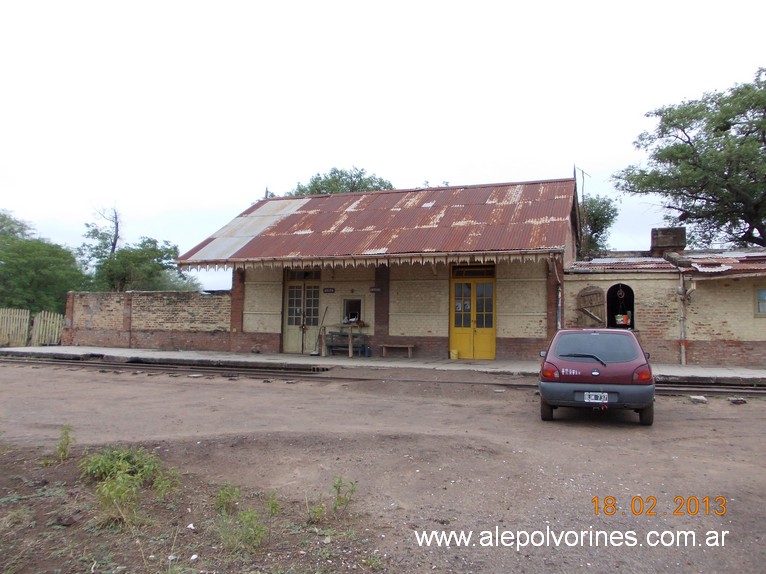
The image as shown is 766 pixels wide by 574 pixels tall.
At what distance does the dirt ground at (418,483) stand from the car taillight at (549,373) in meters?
0.68

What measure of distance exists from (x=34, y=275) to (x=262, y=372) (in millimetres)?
25548

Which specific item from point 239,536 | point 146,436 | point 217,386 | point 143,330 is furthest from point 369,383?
point 143,330

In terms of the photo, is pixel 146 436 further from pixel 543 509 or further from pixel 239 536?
pixel 543 509

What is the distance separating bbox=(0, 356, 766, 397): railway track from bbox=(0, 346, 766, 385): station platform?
0.05 m

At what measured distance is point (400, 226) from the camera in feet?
56.8

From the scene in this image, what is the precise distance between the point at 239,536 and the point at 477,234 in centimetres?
1276

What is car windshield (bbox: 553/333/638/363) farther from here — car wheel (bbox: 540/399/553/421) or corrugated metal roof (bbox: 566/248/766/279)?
corrugated metal roof (bbox: 566/248/766/279)

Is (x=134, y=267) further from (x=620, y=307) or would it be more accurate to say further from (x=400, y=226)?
(x=620, y=307)

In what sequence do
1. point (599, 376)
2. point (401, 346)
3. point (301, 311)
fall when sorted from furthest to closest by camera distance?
point (301, 311), point (401, 346), point (599, 376)

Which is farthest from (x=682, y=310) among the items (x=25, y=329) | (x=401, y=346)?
(x=25, y=329)

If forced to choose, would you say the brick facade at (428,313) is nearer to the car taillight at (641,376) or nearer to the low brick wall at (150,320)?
the low brick wall at (150,320)

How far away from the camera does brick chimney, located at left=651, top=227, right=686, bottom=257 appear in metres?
18.6

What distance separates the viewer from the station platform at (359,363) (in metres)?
11.5

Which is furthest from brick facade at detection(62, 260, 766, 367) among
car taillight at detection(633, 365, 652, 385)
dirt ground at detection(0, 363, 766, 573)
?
car taillight at detection(633, 365, 652, 385)
